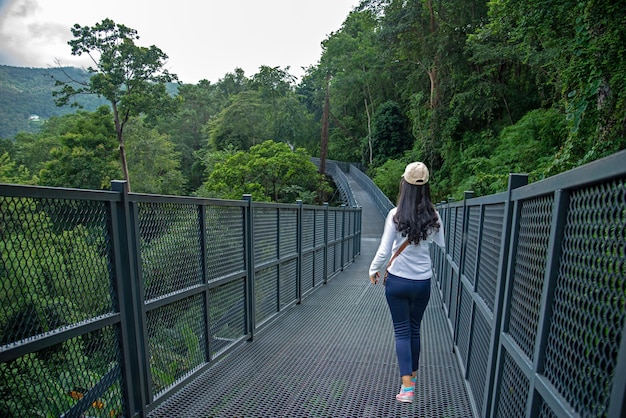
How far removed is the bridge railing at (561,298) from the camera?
90cm

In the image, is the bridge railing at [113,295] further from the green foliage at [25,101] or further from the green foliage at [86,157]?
the green foliage at [25,101]

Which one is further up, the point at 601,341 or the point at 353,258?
the point at 601,341

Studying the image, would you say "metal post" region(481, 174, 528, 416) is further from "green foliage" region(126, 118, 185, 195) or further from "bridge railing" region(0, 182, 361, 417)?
"green foliage" region(126, 118, 185, 195)

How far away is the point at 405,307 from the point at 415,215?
708 mm

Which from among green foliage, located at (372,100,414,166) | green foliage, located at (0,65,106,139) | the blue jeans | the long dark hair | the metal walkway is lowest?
the metal walkway

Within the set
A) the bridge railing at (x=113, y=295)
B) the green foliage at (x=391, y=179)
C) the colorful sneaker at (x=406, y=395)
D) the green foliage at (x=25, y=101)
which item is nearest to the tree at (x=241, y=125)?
the green foliage at (x=391, y=179)

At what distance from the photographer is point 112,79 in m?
24.1

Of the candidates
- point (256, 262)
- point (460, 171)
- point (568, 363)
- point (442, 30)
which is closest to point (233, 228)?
point (256, 262)

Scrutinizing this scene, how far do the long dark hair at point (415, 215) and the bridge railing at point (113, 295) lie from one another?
1.63 m

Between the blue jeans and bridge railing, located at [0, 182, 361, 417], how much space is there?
1.59m

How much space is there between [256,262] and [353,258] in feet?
24.4

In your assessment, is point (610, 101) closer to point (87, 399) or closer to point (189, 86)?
point (87, 399)

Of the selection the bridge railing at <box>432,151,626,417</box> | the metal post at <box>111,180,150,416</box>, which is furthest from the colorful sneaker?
the metal post at <box>111,180,150,416</box>

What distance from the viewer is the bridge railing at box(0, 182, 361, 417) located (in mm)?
1659
